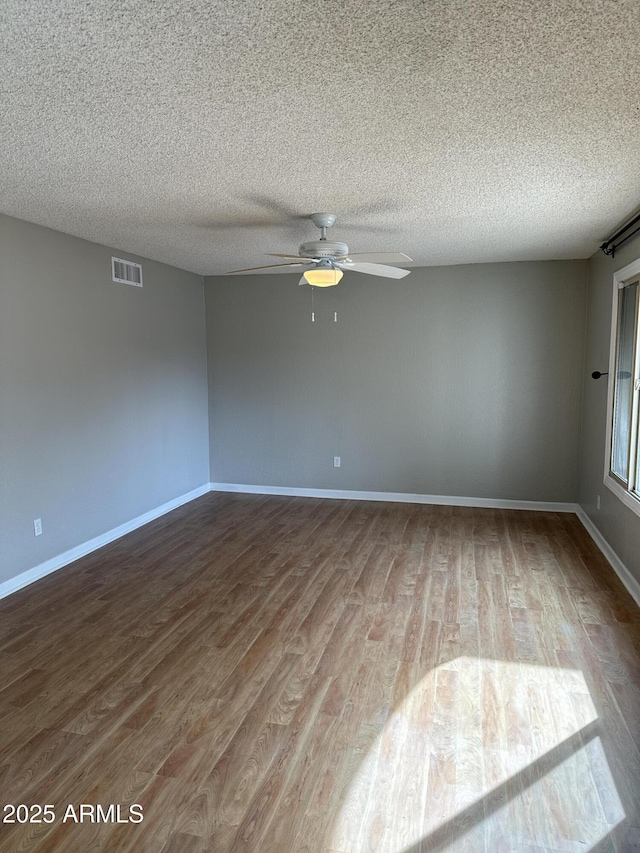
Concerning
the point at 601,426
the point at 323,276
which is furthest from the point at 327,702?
the point at 601,426

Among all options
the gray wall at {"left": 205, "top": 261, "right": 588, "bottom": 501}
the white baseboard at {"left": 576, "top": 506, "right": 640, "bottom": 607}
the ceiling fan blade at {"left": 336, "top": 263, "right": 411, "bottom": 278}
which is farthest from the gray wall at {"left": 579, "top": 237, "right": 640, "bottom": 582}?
the ceiling fan blade at {"left": 336, "top": 263, "right": 411, "bottom": 278}

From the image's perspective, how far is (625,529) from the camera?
155 inches

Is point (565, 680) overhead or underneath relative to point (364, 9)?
underneath

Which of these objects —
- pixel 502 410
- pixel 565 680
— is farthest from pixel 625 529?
pixel 502 410

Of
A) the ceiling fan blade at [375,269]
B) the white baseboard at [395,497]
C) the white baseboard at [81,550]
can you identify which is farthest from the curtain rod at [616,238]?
the white baseboard at [81,550]

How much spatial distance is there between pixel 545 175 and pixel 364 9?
1775 mm

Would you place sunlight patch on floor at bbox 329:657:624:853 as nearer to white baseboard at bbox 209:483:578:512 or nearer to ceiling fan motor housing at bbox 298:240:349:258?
ceiling fan motor housing at bbox 298:240:349:258

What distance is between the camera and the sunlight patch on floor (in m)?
1.83

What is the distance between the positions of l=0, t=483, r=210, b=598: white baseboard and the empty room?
3cm

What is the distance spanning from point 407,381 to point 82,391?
3.24 m

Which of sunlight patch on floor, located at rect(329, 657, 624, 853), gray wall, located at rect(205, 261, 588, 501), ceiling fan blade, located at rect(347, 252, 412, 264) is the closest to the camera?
sunlight patch on floor, located at rect(329, 657, 624, 853)

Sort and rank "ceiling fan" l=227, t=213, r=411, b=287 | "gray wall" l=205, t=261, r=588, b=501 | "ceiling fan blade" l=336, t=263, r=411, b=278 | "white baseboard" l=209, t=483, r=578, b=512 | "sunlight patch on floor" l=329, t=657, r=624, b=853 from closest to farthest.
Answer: "sunlight patch on floor" l=329, t=657, r=624, b=853
"ceiling fan" l=227, t=213, r=411, b=287
"ceiling fan blade" l=336, t=263, r=411, b=278
"gray wall" l=205, t=261, r=588, b=501
"white baseboard" l=209, t=483, r=578, b=512

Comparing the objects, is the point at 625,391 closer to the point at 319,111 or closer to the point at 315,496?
the point at 319,111

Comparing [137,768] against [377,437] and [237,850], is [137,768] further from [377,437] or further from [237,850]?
[377,437]
